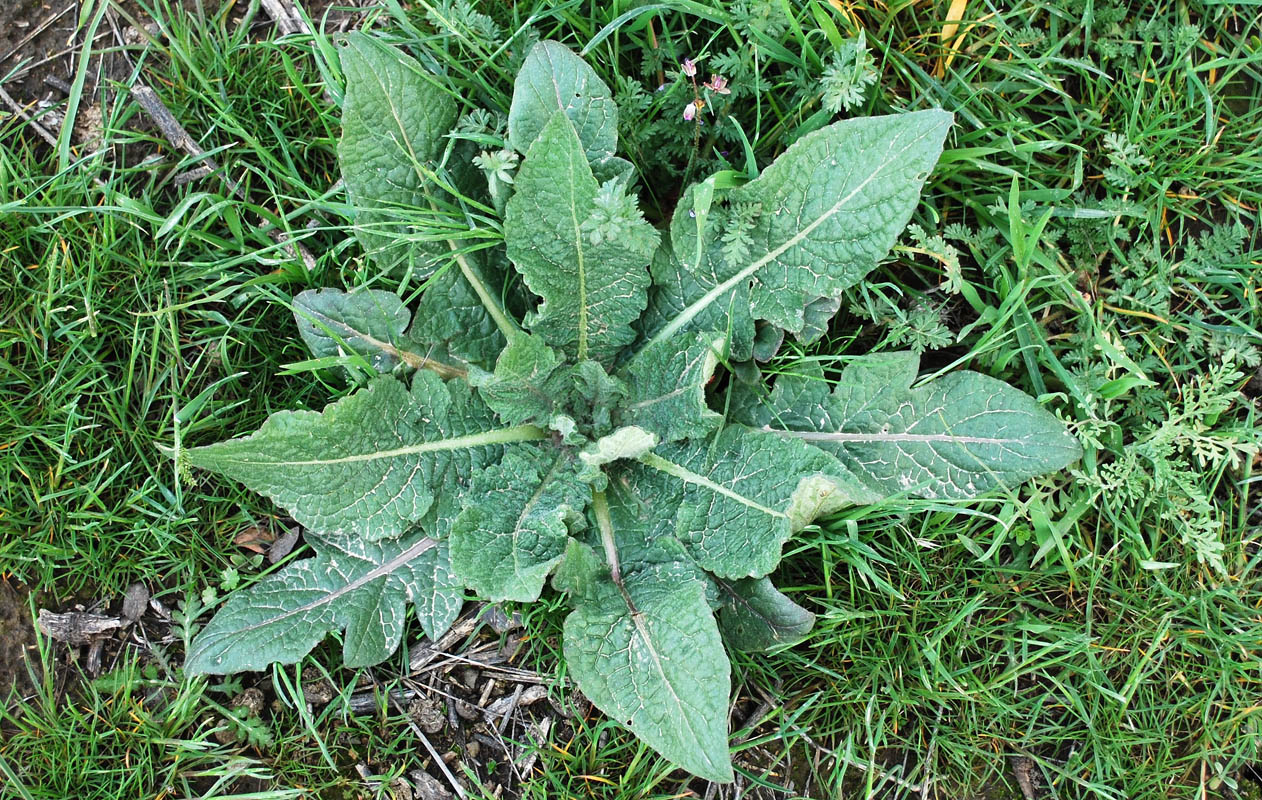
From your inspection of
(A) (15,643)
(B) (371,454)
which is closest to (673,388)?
A: (B) (371,454)

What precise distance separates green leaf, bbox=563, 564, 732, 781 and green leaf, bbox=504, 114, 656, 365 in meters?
0.74

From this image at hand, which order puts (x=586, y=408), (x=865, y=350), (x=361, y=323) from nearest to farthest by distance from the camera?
(x=361, y=323) → (x=586, y=408) → (x=865, y=350)

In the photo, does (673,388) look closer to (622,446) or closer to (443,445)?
(622,446)

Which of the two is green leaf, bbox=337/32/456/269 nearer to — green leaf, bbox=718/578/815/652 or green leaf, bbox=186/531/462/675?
green leaf, bbox=186/531/462/675

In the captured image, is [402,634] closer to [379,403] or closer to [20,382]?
[379,403]

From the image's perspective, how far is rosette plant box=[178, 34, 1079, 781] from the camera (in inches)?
101

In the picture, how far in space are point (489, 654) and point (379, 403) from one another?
35.8 inches

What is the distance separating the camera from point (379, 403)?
263cm

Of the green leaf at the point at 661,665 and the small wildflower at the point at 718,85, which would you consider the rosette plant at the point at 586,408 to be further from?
the small wildflower at the point at 718,85

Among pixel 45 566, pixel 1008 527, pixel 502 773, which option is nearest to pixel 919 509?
pixel 1008 527

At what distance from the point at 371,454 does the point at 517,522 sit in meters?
0.45

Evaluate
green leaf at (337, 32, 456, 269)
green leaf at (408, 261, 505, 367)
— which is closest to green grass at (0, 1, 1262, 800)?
green leaf at (337, 32, 456, 269)

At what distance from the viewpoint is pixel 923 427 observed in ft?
9.21

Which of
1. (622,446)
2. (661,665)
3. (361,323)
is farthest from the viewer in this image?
(361,323)
